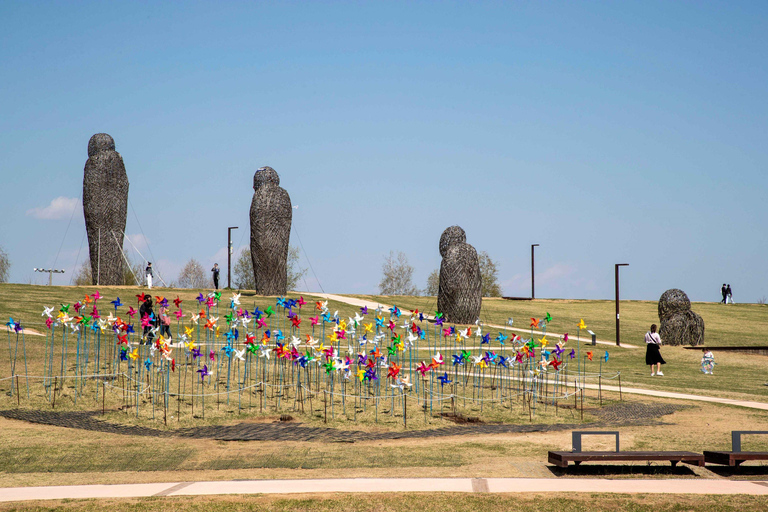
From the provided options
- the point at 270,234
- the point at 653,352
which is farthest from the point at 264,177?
the point at 653,352

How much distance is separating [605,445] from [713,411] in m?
3.75

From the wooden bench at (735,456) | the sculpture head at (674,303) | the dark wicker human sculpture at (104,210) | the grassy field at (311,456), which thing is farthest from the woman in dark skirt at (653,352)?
the dark wicker human sculpture at (104,210)

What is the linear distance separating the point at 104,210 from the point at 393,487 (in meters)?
26.8

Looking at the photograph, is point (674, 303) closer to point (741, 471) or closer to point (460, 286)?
point (460, 286)

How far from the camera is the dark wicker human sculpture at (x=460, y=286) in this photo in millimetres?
27281

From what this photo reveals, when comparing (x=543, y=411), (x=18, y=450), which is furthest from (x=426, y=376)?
(x=18, y=450)

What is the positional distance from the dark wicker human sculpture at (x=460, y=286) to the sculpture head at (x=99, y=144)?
641 inches

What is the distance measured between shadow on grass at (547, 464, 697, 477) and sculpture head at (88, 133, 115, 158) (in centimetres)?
2820

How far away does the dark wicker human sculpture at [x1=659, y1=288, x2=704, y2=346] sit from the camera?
25.9 meters

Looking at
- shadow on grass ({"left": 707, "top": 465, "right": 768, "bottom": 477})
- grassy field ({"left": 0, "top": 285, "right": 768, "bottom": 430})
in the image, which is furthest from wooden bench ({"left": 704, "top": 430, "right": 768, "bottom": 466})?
grassy field ({"left": 0, "top": 285, "right": 768, "bottom": 430})

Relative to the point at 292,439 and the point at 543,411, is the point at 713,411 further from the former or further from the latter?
the point at 292,439

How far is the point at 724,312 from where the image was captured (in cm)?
4353

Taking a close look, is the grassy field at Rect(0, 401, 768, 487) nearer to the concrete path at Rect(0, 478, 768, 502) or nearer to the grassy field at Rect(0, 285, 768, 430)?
the concrete path at Rect(0, 478, 768, 502)

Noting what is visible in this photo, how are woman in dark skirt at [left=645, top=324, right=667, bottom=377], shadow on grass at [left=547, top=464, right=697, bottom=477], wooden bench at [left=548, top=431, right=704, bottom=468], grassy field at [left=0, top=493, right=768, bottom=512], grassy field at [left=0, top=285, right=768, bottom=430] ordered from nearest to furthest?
1. grassy field at [left=0, top=493, right=768, bottom=512]
2. wooden bench at [left=548, top=431, right=704, bottom=468]
3. shadow on grass at [left=547, top=464, right=697, bottom=477]
4. grassy field at [left=0, top=285, right=768, bottom=430]
5. woman in dark skirt at [left=645, top=324, right=667, bottom=377]
